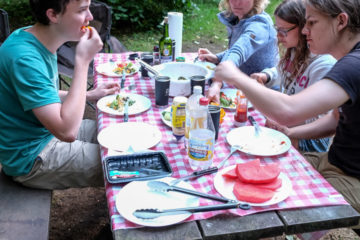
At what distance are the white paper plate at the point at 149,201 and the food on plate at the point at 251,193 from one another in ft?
0.58

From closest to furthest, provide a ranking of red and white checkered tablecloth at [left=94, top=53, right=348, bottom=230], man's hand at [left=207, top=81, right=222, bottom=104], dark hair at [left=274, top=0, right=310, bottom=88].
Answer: red and white checkered tablecloth at [left=94, top=53, right=348, bottom=230]
man's hand at [left=207, top=81, right=222, bottom=104]
dark hair at [left=274, top=0, right=310, bottom=88]

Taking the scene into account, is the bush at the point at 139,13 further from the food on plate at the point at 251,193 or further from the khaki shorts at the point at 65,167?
the food on plate at the point at 251,193

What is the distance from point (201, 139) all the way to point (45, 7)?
3.65 ft

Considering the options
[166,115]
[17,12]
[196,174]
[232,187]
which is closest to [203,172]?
[196,174]

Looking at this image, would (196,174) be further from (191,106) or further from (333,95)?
(333,95)

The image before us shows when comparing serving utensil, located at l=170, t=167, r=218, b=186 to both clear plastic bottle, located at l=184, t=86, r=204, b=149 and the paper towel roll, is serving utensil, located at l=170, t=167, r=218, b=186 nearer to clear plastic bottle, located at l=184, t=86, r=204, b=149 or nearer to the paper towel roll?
clear plastic bottle, located at l=184, t=86, r=204, b=149

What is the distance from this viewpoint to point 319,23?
5.83 feet

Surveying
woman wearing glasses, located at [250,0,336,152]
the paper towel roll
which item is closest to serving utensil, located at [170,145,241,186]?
woman wearing glasses, located at [250,0,336,152]

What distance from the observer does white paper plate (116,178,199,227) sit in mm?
1272

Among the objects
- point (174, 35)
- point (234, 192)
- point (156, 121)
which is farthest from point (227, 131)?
point (174, 35)

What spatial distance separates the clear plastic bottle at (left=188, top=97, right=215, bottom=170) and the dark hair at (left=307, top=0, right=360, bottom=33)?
761mm

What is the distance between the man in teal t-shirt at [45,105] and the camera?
1750 mm

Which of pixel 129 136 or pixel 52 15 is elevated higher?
pixel 52 15

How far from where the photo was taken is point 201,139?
1518 millimetres
